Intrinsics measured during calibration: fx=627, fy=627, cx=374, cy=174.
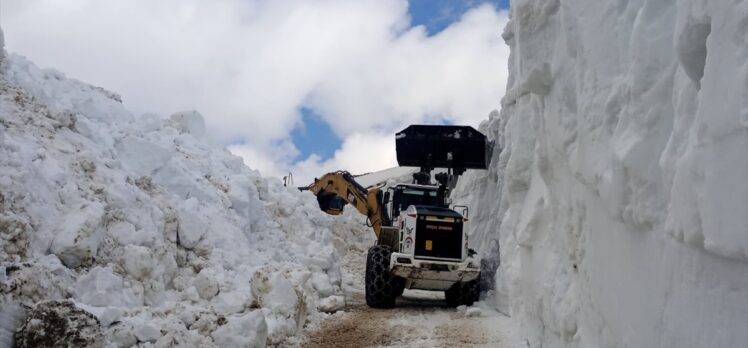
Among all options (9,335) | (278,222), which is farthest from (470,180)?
(9,335)

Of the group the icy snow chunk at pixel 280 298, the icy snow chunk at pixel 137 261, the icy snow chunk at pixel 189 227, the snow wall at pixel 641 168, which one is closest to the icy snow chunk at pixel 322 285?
the icy snow chunk at pixel 189 227

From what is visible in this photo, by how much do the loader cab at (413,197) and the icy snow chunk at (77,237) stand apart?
23.1ft

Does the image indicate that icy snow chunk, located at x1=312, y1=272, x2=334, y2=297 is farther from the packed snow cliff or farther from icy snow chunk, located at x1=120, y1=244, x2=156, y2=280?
icy snow chunk, located at x1=120, y1=244, x2=156, y2=280

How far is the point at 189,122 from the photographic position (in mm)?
14758

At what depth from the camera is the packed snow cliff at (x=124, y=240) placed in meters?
5.64

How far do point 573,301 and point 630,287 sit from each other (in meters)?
1.65

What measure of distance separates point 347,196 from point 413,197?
2707 mm

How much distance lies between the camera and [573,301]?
16.5 ft

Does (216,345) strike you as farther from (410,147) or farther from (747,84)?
(410,147)

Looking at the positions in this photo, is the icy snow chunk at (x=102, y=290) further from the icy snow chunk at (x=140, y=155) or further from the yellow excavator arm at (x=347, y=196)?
the yellow excavator arm at (x=347, y=196)

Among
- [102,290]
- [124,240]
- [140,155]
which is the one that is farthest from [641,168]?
[140,155]

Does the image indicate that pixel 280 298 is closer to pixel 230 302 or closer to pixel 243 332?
pixel 230 302

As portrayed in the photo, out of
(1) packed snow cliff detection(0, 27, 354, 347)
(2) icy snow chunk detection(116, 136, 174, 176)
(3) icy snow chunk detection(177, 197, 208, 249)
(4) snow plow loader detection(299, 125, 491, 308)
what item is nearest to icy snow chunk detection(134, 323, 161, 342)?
(1) packed snow cliff detection(0, 27, 354, 347)

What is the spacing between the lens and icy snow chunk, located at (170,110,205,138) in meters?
14.6
